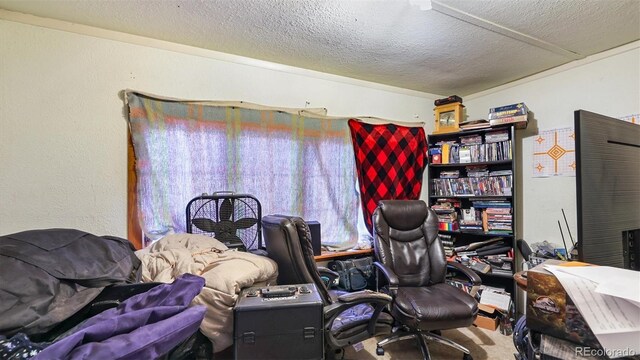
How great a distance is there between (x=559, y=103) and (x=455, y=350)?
2.21 m

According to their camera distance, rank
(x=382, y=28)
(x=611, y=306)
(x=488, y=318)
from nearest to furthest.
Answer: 1. (x=611, y=306)
2. (x=382, y=28)
3. (x=488, y=318)

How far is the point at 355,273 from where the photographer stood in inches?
98.0

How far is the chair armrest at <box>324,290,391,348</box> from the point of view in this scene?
4.55 ft

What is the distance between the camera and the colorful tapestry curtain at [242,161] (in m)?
2.04

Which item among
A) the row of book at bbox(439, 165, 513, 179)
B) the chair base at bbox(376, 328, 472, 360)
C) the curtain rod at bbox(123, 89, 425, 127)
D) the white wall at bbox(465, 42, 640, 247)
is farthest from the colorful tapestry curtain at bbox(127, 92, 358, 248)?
the white wall at bbox(465, 42, 640, 247)

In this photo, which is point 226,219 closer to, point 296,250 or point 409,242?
point 296,250

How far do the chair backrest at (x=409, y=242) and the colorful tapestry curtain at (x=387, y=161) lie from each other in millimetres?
471

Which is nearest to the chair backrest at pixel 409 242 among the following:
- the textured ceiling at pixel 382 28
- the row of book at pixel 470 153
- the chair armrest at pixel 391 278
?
the chair armrest at pixel 391 278

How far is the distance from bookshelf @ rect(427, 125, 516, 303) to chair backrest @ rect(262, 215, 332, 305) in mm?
1721

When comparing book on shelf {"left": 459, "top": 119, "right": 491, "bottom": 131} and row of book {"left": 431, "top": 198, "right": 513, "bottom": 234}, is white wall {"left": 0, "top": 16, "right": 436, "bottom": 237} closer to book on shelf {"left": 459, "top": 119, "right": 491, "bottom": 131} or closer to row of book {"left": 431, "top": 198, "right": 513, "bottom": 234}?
book on shelf {"left": 459, "top": 119, "right": 491, "bottom": 131}

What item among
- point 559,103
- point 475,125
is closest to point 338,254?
point 475,125

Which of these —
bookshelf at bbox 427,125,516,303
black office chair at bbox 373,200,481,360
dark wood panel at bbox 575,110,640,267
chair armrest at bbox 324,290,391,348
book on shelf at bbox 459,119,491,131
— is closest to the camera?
dark wood panel at bbox 575,110,640,267

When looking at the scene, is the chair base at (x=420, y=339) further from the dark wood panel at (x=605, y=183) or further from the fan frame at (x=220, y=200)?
the dark wood panel at (x=605, y=183)

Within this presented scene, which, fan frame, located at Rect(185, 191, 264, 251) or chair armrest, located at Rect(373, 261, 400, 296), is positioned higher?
fan frame, located at Rect(185, 191, 264, 251)
